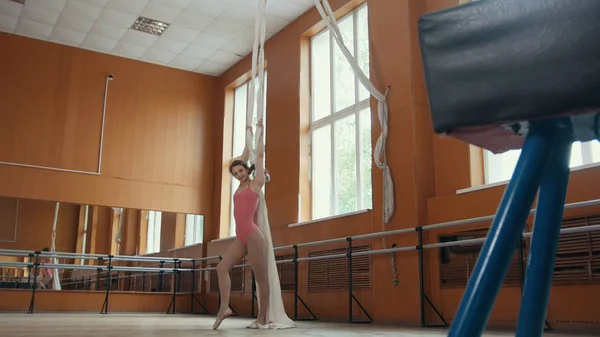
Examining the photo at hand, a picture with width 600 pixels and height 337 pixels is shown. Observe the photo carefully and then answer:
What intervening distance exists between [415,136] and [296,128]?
2.56 meters

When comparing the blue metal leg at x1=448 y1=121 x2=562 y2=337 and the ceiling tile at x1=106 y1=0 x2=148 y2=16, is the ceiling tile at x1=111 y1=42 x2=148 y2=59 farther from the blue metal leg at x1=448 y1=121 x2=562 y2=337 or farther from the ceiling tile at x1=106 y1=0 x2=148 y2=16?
the blue metal leg at x1=448 y1=121 x2=562 y2=337

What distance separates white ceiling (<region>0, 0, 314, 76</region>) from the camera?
8.37 meters

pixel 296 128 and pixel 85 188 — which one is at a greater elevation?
pixel 296 128

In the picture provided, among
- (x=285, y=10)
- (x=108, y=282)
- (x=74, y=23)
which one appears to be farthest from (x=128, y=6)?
(x=108, y=282)

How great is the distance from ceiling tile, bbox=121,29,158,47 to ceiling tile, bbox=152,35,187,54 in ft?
0.33

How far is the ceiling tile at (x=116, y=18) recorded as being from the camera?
8609 mm

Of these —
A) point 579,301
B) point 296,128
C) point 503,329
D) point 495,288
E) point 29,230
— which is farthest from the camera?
point 29,230

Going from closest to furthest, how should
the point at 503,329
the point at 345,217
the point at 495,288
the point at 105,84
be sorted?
the point at 495,288 → the point at 503,329 → the point at 345,217 → the point at 105,84

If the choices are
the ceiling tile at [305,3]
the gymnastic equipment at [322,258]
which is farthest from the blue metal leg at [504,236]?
the ceiling tile at [305,3]

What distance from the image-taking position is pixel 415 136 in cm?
618

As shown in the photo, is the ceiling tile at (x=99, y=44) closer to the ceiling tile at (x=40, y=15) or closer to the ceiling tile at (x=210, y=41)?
the ceiling tile at (x=40, y=15)

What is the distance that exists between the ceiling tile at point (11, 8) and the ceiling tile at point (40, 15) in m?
0.07

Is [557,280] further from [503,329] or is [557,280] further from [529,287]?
[529,287]

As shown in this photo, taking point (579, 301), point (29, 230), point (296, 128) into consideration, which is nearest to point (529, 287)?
point (579, 301)
